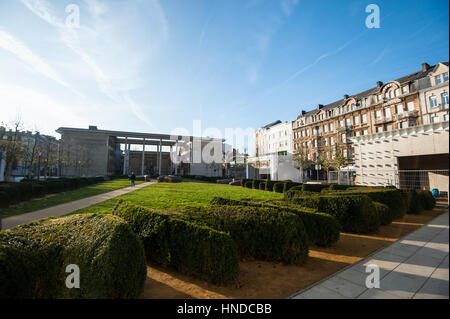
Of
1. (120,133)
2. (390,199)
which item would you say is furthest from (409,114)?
(120,133)

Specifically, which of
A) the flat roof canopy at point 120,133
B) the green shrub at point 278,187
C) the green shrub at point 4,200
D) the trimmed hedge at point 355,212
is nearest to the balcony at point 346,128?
the green shrub at point 278,187

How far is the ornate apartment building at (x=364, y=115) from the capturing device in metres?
25.3

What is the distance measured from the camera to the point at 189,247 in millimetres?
3738

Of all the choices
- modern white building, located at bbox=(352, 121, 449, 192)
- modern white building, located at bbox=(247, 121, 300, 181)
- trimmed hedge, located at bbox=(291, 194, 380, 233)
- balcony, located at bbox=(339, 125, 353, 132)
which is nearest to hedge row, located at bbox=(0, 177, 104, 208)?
trimmed hedge, located at bbox=(291, 194, 380, 233)

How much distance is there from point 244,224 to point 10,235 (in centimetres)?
413

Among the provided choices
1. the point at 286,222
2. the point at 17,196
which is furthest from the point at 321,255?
the point at 17,196

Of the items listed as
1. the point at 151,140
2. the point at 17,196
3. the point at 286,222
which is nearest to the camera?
the point at 286,222

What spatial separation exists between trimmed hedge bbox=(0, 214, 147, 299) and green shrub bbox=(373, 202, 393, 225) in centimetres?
835

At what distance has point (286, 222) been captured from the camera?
178 inches

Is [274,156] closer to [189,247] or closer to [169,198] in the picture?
[169,198]

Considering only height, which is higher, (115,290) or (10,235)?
(10,235)

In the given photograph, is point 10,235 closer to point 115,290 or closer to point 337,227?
point 115,290

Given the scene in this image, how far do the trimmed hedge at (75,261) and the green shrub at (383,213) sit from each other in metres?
8.35
